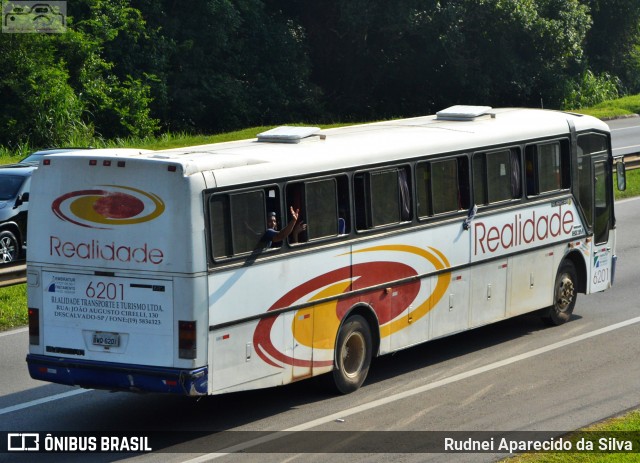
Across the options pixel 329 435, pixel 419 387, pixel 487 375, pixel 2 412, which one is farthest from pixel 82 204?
pixel 487 375

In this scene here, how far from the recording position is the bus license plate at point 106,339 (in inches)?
456

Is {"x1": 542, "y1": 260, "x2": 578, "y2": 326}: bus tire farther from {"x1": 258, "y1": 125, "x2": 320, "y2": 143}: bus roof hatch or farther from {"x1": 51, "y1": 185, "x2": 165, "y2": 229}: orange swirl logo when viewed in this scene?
{"x1": 51, "y1": 185, "x2": 165, "y2": 229}: orange swirl logo

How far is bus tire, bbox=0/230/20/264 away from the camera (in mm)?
21250

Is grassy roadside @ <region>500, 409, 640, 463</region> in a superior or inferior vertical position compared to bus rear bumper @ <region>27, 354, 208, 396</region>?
inferior

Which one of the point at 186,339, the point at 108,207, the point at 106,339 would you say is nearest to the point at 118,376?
the point at 106,339

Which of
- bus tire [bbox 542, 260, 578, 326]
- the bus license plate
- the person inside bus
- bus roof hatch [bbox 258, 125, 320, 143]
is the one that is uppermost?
bus roof hatch [bbox 258, 125, 320, 143]

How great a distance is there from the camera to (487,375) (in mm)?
14094

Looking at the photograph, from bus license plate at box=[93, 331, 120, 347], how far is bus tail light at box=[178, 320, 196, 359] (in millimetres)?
693

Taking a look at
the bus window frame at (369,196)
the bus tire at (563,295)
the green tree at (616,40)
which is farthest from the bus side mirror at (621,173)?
the green tree at (616,40)

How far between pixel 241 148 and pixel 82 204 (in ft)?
6.12

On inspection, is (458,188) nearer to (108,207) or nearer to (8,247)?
(108,207)

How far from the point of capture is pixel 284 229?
12.3 metres

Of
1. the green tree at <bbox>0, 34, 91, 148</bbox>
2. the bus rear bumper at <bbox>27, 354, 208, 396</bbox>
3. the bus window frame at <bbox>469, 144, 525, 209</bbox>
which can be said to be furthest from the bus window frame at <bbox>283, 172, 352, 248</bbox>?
the green tree at <bbox>0, 34, 91, 148</bbox>

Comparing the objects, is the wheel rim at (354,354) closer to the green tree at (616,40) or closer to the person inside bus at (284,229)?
the person inside bus at (284,229)
